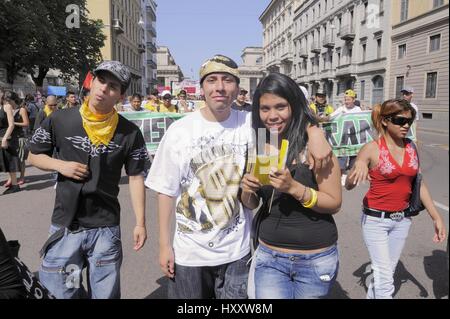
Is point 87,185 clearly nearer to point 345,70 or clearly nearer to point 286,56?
point 345,70

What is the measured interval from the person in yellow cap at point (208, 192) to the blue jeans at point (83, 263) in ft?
1.30

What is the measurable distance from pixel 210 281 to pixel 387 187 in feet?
5.07

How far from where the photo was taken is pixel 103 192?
219cm

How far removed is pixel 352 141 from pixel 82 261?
7.27 metres

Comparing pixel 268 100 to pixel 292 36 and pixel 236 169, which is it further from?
pixel 292 36

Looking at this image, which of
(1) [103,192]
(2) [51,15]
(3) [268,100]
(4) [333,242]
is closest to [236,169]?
(3) [268,100]

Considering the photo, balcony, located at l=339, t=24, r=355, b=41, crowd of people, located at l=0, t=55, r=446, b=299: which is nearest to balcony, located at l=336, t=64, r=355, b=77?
balcony, located at l=339, t=24, r=355, b=41

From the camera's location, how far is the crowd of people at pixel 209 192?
1796 millimetres

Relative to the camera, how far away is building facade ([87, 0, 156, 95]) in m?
5.21

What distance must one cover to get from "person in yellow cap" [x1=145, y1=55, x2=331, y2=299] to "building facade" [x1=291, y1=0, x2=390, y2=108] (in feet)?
97.2

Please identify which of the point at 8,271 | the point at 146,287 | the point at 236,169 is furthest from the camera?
the point at 146,287

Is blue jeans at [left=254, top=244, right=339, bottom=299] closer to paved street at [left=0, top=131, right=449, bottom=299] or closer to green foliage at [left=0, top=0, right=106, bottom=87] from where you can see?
paved street at [left=0, top=131, right=449, bottom=299]

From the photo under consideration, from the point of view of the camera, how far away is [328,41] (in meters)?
46.8

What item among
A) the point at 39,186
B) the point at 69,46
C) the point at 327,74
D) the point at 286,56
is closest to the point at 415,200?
the point at 39,186
